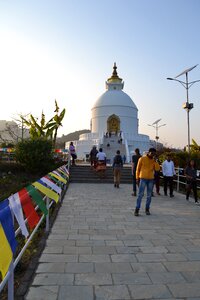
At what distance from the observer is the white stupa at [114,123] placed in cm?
4106

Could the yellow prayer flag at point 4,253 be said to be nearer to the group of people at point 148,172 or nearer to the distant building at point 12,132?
the group of people at point 148,172

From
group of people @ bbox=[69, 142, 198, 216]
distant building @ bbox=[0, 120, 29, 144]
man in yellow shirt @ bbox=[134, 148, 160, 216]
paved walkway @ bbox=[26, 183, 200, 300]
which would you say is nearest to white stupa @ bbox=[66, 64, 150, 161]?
distant building @ bbox=[0, 120, 29, 144]

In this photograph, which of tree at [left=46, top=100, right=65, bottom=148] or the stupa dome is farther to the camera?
the stupa dome

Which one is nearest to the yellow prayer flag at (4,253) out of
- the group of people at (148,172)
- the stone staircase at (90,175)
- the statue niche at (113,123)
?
the group of people at (148,172)

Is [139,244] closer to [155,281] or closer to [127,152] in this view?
[155,281]

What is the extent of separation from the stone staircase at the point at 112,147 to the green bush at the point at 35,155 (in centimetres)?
1613

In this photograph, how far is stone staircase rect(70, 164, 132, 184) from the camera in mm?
18562

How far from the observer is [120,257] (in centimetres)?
505

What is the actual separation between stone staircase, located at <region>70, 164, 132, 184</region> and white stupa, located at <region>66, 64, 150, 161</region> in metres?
18.3

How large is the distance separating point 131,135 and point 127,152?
273 inches

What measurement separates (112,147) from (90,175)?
19.1 meters

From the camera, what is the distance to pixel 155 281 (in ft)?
13.3

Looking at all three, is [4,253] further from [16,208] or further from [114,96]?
[114,96]

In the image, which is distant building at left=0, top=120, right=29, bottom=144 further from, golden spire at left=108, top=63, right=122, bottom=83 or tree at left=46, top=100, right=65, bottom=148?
golden spire at left=108, top=63, right=122, bottom=83
